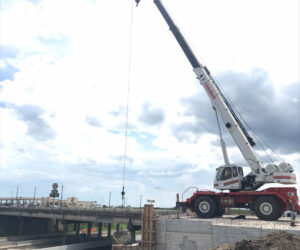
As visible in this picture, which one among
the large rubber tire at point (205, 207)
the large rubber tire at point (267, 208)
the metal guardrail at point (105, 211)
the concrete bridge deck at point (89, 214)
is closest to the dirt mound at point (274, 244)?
the large rubber tire at point (267, 208)

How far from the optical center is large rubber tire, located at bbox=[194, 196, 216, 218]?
1027 inches

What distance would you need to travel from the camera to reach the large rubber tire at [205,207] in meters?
26.1

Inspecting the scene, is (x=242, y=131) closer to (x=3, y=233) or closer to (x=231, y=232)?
(x=231, y=232)

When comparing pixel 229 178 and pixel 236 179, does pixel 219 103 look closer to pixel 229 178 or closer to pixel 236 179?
pixel 229 178

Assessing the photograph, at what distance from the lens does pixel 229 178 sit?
85.5 ft

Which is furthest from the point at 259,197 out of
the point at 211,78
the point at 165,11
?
the point at 165,11

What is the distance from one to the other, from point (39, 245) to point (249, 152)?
43496 mm

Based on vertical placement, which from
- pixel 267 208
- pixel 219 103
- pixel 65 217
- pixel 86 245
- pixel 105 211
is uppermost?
pixel 219 103

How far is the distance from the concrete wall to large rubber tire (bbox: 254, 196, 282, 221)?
3.17 meters

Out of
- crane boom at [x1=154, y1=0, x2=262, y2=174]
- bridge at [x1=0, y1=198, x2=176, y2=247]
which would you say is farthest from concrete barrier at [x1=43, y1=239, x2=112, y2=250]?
crane boom at [x1=154, y1=0, x2=262, y2=174]

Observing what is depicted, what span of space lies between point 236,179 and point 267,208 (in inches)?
138

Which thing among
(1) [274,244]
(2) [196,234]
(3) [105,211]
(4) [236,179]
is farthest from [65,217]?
(1) [274,244]

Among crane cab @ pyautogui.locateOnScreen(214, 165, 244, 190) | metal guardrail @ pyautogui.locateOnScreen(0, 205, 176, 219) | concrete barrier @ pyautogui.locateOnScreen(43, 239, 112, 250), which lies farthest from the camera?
concrete barrier @ pyautogui.locateOnScreen(43, 239, 112, 250)

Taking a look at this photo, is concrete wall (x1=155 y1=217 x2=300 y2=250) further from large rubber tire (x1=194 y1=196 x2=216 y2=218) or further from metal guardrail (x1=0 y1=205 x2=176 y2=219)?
metal guardrail (x1=0 y1=205 x2=176 y2=219)
